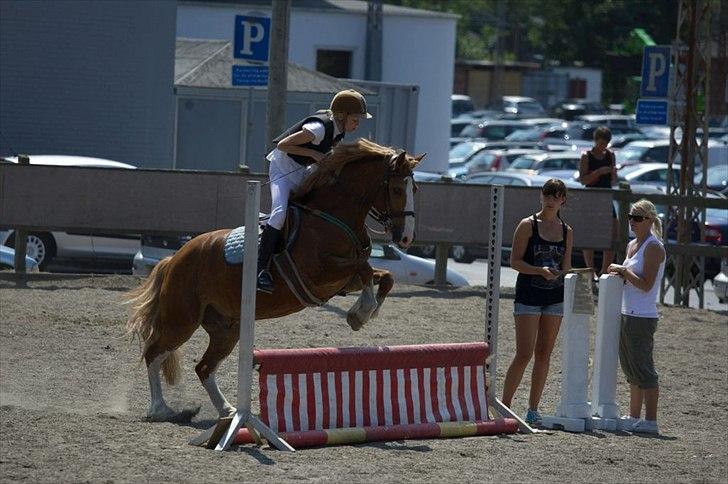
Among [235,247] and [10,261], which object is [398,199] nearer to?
[235,247]

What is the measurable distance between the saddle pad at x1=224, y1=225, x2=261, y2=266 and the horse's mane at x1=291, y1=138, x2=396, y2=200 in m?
0.53

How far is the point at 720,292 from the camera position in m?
19.2

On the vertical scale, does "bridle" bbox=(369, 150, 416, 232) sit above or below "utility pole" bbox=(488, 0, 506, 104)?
below

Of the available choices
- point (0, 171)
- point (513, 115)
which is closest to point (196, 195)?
point (0, 171)

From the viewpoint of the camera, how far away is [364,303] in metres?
8.74

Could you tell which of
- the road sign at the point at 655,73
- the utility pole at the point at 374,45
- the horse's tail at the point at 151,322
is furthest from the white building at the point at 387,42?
the horse's tail at the point at 151,322

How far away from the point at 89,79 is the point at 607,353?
52.0ft

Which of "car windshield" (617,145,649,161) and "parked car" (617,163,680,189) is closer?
"parked car" (617,163,680,189)

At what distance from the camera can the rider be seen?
29.3ft

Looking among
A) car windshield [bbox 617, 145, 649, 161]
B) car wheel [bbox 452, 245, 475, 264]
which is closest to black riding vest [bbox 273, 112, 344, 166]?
car wheel [bbox 452, 245, 475, 264]

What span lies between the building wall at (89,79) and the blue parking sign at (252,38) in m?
5.63

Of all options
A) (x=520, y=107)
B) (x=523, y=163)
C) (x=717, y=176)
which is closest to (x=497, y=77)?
(x=520, y=107)

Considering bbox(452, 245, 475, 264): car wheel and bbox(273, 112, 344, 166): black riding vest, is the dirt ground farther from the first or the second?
bbox(452, 245, 475, 264): car wheel

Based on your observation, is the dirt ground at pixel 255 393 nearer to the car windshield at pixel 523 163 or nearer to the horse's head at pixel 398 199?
the horse's head at pixel 398 199
